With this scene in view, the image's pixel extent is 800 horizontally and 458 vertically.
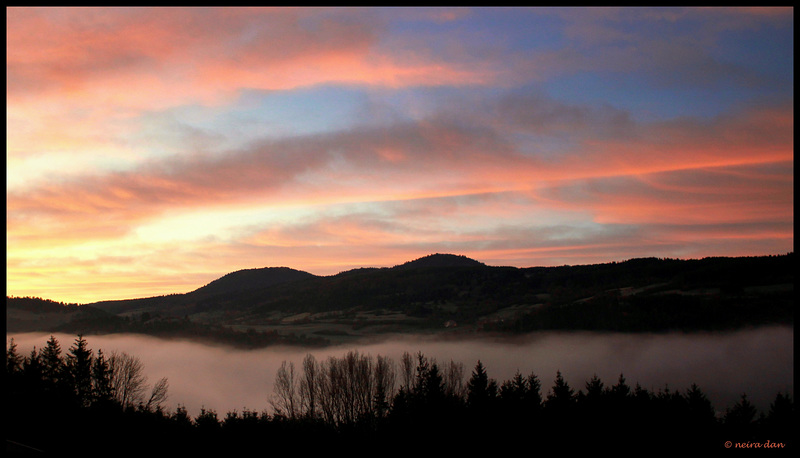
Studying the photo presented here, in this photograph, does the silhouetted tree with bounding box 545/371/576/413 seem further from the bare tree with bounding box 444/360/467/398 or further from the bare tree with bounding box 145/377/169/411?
the bare tree with bounding box 145/377/169/411

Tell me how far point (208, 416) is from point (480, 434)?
33.6 metres

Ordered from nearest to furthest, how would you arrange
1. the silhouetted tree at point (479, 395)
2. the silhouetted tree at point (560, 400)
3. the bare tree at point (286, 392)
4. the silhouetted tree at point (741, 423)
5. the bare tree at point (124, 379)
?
the silhouetted tree at point (741, 423), the silhouetted tree at point (479, 395), the silhouetted tree at point (560, 400), the bare tree at point (124, 379), the bare tree at point (286, 392)

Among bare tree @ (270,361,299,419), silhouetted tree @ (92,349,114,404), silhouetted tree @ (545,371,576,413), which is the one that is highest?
silhouetted tree @ (92,349,114,404)

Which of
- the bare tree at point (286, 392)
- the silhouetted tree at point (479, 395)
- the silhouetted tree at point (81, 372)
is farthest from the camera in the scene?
the bare tree at point (286, 392)

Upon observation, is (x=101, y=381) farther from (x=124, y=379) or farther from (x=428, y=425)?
(x=428, y=425)

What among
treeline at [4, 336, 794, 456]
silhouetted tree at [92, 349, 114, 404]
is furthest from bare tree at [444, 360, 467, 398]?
silhouetted tree at [92, 349, 114, 404]

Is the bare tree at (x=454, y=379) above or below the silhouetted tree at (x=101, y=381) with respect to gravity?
below

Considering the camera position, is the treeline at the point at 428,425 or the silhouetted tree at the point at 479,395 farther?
the silhouetted tree at the point at 479,395

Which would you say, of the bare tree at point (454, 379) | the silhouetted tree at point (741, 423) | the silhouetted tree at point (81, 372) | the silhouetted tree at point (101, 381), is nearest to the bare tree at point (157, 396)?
the silhouetted tree at point (101, 381)

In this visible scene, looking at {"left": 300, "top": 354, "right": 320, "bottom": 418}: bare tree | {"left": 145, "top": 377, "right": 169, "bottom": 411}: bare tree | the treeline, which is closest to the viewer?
the treeline

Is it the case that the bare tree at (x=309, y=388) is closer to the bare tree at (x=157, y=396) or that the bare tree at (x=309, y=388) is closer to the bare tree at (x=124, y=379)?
the bare tree at (x=157, y=396)

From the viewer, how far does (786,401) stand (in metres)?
85.4

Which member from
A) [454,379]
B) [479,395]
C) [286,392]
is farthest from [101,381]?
[454,379]
